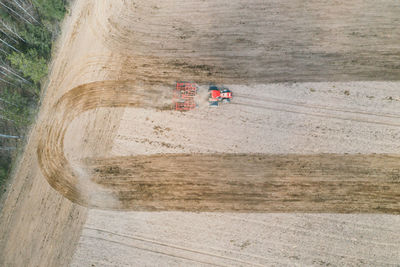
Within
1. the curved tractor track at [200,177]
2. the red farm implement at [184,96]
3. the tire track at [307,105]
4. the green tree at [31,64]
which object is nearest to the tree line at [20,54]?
the green tree at [31,64]

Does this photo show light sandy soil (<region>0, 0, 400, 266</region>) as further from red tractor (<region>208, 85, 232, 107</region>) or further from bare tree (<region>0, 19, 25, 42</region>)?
bare tree (<region>0, 19, 25, 42</region>)

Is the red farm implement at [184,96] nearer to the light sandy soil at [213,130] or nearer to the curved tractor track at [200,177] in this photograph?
the light sandy soil at [213,130]

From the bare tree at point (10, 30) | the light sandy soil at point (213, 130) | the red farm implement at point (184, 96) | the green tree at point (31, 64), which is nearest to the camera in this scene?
the light sandy soil at point (213, 130)

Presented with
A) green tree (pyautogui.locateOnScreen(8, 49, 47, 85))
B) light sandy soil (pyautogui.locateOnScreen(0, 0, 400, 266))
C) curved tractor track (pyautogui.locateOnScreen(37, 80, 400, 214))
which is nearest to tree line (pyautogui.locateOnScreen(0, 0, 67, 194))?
green tree (pyautogui.locateOnScreen(8, 49, 47, 85))

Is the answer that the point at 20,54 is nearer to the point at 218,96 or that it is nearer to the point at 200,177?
the point at 218,96

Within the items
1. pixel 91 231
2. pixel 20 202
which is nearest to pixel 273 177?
pixel 91 231

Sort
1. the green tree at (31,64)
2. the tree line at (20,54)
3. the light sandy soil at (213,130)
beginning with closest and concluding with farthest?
the light sandy soil at (213,130)
the green tree at (31,64)
the tree line at (20,54)

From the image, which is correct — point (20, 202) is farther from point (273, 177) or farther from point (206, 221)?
point (273, 177)
